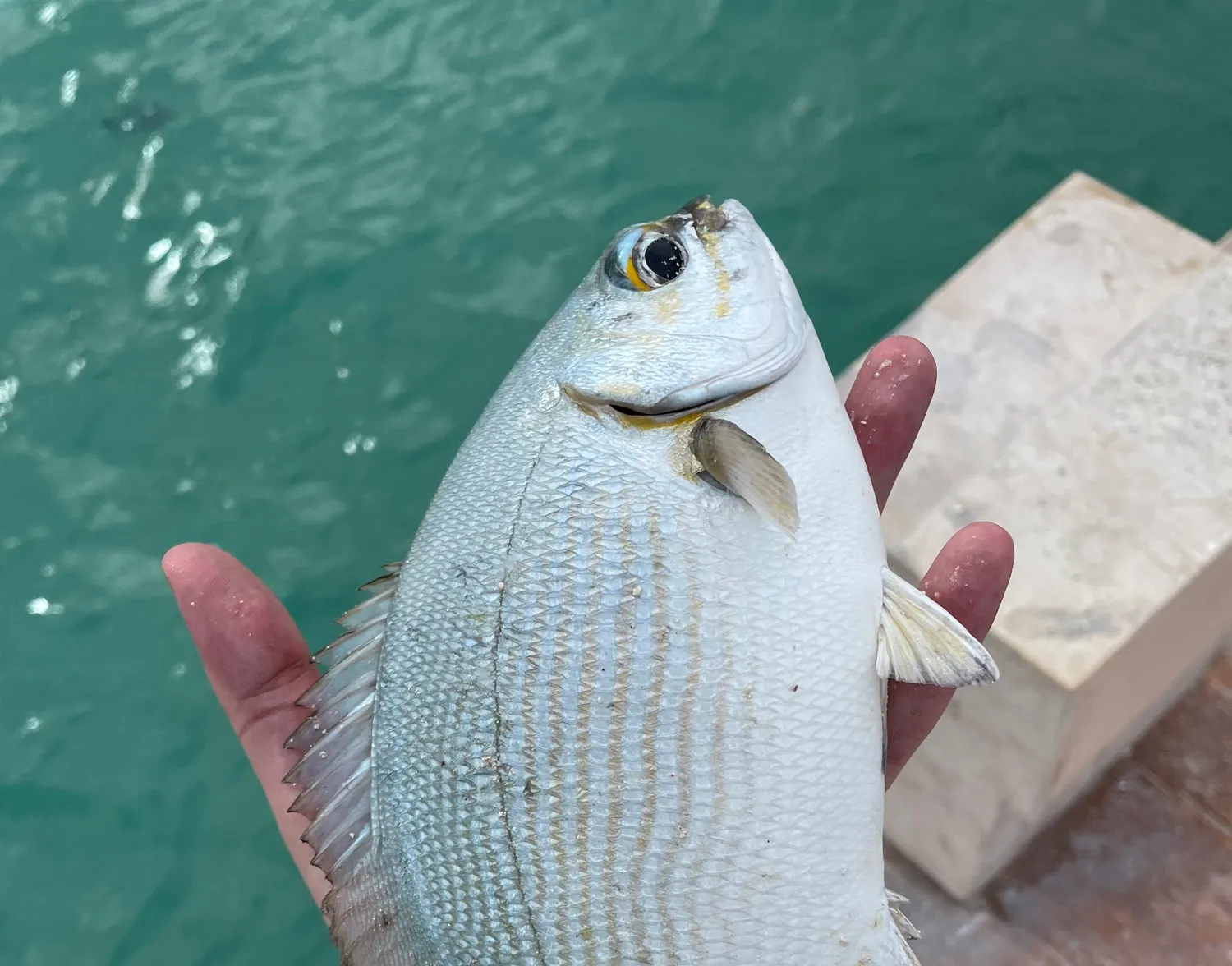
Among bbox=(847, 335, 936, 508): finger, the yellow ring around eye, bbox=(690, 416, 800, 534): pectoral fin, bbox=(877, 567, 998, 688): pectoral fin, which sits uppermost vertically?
the yellow ring around eye

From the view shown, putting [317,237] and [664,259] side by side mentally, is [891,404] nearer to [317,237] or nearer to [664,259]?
[664,259]

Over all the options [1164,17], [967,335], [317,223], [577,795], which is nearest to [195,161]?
[317,223]

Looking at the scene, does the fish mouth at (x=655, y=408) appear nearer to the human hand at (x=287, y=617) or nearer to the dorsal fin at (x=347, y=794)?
the dorsal fin at (x=347, y=794)

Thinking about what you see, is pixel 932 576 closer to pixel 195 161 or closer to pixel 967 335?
pixel 967 335

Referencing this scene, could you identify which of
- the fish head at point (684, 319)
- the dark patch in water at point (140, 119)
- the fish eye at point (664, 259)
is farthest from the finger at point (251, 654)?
the dark patch in water at point (140, 119)

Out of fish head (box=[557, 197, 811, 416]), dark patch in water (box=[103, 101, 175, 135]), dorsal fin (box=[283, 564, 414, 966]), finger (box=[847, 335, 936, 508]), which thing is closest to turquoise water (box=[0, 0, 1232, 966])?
dark patch in water (box=[103, 101, 175, 135])

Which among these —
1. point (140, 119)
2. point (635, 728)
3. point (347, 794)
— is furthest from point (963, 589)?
point (140, 119)

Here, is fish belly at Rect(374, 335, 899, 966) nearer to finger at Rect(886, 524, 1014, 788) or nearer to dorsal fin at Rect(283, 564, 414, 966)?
dorsal fin at Rect(283, 564, 414, 966)
